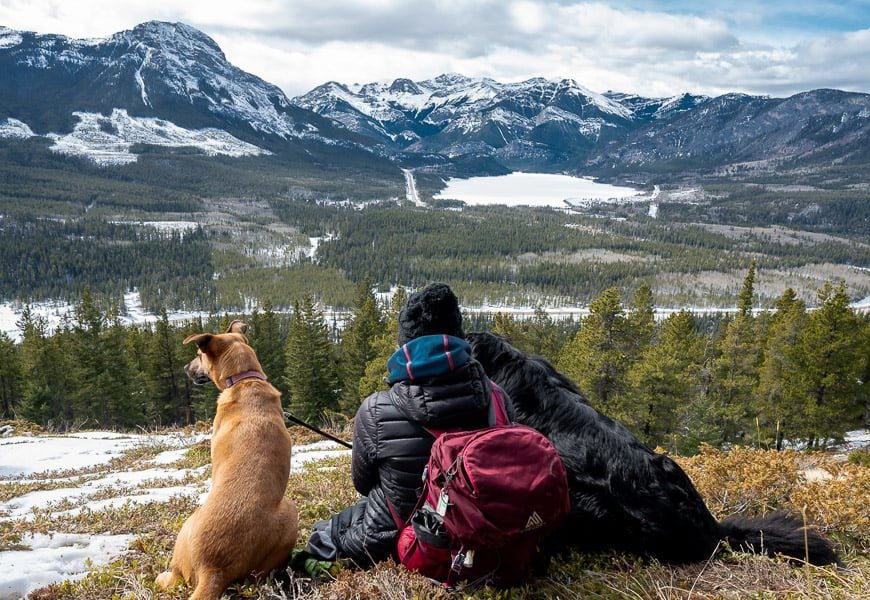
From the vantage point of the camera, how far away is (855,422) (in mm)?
24406

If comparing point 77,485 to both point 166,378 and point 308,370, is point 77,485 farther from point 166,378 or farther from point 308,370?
point 166,378

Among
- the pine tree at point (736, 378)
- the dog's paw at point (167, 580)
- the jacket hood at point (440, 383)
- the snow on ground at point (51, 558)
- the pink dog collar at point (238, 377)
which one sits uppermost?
the jacket hood at point (440, 383)

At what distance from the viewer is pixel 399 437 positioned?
3812 mm

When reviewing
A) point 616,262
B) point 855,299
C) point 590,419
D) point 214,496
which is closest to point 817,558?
point 590,419

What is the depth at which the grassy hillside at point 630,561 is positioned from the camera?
380 cm

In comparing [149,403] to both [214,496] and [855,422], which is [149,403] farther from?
[855,422]

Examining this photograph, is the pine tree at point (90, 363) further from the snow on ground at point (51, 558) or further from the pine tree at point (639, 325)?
the snow on ground at point (51, 558)

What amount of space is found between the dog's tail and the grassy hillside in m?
0.16

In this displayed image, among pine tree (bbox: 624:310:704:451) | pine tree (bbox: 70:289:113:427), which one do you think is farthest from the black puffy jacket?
pine tree (bbox: 70:289:113:427)

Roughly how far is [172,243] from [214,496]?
16444 centimetres

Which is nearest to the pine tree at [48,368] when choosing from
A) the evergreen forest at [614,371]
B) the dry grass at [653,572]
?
the evergreen forest at [614,371]

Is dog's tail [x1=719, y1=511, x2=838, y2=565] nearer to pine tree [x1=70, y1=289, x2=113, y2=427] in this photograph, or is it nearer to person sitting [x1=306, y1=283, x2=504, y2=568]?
person sitting [x1=306, y1=283, x2=504, y2=568]

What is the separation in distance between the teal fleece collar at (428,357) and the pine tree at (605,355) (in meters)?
19.6

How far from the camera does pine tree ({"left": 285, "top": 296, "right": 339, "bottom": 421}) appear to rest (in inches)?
1369
